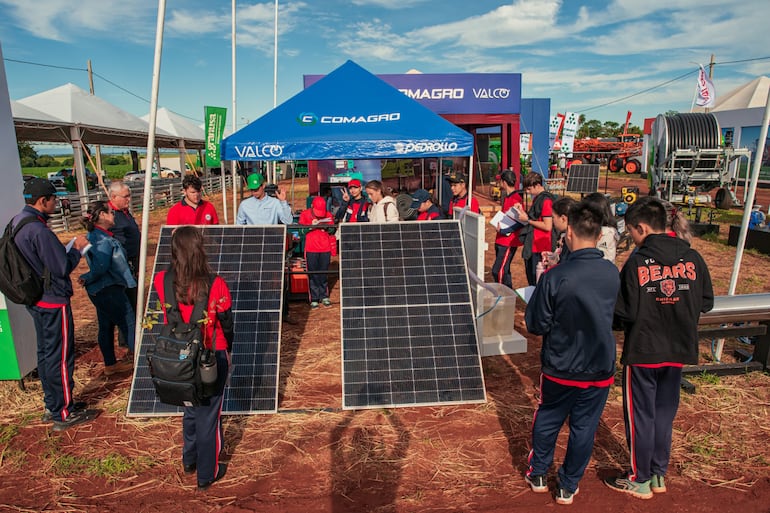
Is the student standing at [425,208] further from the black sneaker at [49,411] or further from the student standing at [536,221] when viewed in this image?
the black sneaker at [49,411]

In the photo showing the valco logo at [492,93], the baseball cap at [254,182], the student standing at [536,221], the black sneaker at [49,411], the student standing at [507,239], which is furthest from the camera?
the valco logo at [492,93]

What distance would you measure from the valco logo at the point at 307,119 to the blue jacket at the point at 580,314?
16.5 feet

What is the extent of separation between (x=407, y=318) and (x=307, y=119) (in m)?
3.67

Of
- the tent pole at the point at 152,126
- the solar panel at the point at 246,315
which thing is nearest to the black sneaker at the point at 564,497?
the solar panel at the point at 246,315

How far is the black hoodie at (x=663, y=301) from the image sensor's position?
3236 millimetres

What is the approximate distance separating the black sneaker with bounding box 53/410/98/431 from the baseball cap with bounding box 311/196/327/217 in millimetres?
3909

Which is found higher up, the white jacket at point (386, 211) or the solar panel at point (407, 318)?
the white jacket at point (386, 211)

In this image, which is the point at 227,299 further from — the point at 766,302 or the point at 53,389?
the point at 766,302

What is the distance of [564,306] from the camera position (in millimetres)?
3008

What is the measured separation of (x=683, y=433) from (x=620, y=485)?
1208mm

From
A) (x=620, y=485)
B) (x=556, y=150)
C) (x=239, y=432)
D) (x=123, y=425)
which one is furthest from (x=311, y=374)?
(x=556, y=150)

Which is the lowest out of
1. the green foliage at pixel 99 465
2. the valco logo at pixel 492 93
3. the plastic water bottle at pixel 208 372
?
the green foliage at pixel 99 465

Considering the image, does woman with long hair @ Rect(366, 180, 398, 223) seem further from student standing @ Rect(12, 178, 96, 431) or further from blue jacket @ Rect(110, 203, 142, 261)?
student standing @ Rect(12, 178, 96, 431)

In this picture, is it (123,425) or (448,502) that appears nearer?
(448,502)
